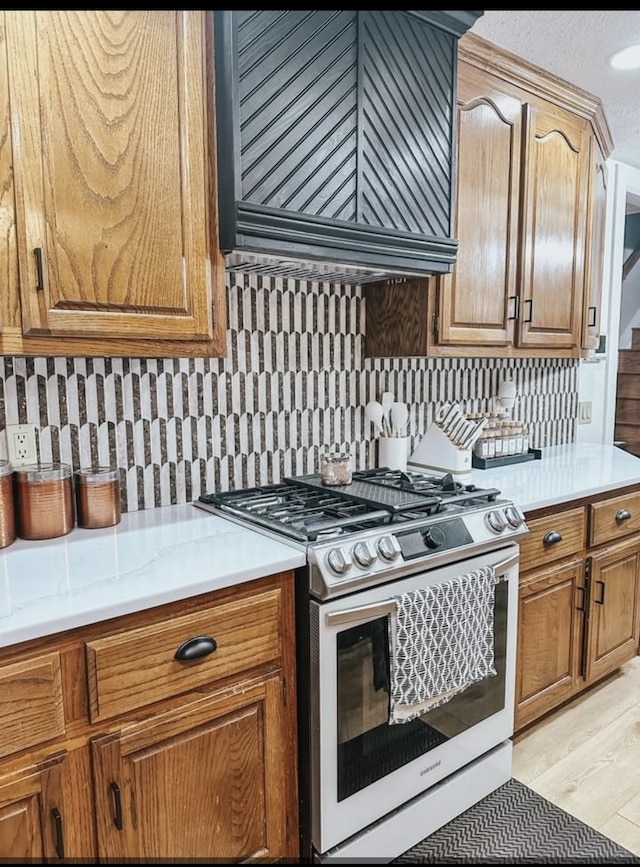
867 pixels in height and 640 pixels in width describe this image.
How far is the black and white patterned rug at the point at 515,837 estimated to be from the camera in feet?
5.40

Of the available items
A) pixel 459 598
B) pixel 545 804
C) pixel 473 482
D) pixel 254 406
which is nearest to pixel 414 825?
pixel 545 804

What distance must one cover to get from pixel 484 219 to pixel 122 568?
176cm

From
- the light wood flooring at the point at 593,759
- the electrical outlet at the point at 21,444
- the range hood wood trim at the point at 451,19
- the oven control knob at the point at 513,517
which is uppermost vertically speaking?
the range hood wood trim at the point at 451,19

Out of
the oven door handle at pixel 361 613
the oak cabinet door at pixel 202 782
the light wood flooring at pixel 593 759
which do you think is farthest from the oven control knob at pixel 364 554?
the light wood flooring at pixel 593 759

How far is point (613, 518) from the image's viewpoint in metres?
2.34

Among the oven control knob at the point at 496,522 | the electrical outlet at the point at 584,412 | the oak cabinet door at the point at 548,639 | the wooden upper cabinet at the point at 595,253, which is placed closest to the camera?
the oven control knob at the point at 496,522

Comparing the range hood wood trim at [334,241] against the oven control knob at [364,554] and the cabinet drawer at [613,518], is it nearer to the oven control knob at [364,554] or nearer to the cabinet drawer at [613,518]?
the oven control knob at [364,554]

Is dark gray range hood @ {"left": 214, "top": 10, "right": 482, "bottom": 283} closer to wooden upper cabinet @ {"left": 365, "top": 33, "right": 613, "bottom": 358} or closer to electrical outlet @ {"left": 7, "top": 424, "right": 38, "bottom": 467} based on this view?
A: wooden upper cabinet @ {"left": 365, "top": 33, "right": 613, "bottom": 358}

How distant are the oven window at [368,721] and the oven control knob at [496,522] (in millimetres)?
469

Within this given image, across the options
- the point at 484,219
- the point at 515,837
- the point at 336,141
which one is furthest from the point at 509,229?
the point at 515,837

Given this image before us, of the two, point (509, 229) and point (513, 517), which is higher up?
point (509, 229)

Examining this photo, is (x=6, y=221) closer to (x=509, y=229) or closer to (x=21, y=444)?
(x=21, y=444)

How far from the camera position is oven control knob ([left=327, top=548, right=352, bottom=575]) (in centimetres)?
141

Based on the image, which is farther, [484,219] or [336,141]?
[484,219]
